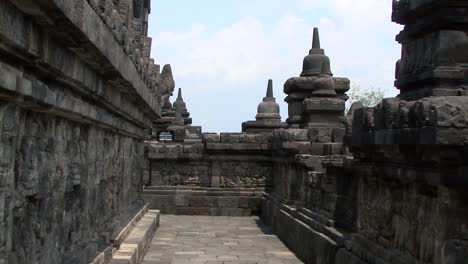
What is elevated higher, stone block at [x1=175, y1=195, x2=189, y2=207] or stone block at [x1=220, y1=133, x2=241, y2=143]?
stone block at [x1=220, y1=133, x2=241, y2=143]

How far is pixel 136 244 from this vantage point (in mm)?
8594

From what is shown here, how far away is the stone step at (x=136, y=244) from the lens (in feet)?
24.7

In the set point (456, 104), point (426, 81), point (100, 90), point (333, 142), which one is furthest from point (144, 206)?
point (456, 104)

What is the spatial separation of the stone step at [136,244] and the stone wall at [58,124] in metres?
0.26

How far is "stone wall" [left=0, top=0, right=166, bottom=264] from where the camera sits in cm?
348

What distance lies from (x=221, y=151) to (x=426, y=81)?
416 inches

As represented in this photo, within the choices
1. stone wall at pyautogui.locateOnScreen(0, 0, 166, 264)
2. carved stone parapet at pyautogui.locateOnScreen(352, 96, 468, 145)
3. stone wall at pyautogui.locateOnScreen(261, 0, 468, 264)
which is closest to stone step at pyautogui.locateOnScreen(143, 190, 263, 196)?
stone wall at pyautogui.locateOnScreen(261, 0, 468, 264)

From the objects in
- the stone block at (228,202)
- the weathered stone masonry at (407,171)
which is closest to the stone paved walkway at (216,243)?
the weathered stone masonry at (407,171)

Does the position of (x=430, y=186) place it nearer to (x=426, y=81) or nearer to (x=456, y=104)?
(x=456, y=104)

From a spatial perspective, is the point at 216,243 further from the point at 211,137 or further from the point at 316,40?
the point at 316,40

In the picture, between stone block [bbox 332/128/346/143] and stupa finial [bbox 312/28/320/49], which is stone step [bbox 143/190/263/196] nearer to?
stupa finial [bbox 312/28/320/49]

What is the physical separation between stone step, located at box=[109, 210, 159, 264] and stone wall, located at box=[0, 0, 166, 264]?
0.84 feet

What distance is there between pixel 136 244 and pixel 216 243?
10.5ft

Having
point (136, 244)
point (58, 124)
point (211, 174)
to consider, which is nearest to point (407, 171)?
point (58, 124)
